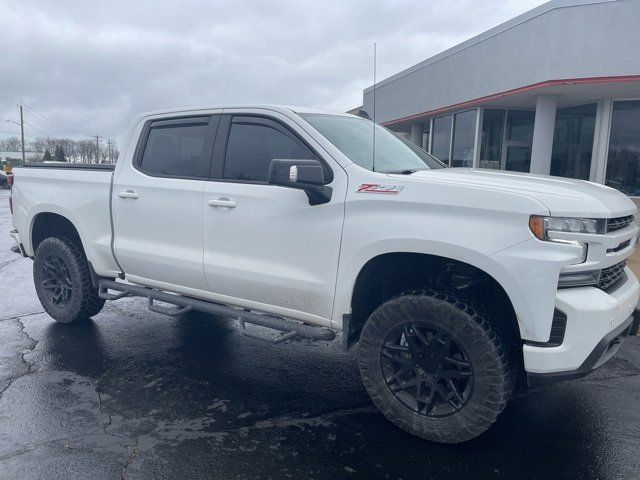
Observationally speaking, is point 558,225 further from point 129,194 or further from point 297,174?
point 129,194

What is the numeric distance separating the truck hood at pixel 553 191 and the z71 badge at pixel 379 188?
3.6 inches

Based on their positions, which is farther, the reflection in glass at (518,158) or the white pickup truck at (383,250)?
the reflection in glass at (518,158)

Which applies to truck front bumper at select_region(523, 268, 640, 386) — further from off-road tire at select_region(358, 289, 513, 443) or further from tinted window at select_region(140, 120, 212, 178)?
tinted window at select_region(140, 120, 212, 178)

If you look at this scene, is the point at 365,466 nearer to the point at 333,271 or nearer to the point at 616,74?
the point at 333,271

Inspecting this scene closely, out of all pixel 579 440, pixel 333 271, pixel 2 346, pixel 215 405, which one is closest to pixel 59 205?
pixel 2 346

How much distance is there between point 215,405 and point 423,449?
149cm

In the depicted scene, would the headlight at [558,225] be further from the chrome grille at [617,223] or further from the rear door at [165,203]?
the rear door at [165,203]

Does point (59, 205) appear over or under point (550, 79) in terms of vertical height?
under

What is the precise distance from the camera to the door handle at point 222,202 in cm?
389

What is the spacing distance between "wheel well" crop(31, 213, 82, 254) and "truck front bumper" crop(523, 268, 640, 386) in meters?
4.42

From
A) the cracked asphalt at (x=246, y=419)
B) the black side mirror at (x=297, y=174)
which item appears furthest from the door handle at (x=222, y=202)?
the cracked asphalt at (x=246, y=419)

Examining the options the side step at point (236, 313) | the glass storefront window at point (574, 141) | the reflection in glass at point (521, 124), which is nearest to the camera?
the side step at point (236, 313)

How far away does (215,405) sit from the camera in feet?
12.4

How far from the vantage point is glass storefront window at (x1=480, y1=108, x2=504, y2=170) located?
16.9 meters
